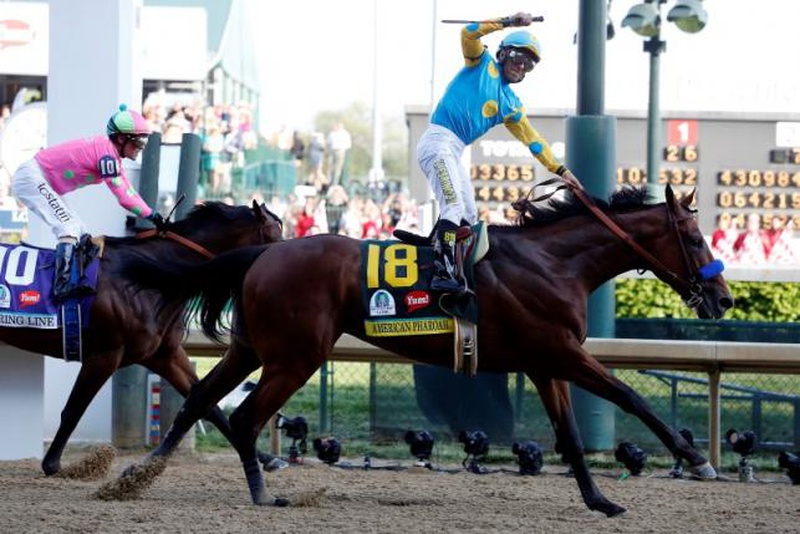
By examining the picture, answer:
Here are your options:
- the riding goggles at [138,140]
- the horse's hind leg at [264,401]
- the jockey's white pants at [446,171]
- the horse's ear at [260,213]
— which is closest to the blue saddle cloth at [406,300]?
the jockey's white pants at [446,171]

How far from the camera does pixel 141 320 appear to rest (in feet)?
27.4

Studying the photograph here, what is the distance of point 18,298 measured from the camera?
8.34 m

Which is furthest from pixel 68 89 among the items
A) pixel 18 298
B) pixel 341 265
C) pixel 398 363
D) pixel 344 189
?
pixel 344 189

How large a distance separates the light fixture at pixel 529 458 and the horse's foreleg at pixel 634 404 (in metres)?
1.89

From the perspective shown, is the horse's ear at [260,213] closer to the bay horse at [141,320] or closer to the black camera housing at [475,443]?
the bay horse at [141,320]

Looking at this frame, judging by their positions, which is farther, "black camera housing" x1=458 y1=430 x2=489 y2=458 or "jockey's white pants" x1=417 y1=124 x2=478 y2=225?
"black camera housing" x1=458 y1=430 x2=489 y2=458

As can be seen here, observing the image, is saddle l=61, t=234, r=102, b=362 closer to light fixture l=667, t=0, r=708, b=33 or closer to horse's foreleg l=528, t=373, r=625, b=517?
horse's foreleg l=528, t=373, r=625, b=517

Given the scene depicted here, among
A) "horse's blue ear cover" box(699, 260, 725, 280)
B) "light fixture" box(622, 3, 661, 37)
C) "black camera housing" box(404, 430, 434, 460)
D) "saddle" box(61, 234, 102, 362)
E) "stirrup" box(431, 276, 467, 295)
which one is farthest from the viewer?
"light fixture" box(622, 3, 661, 37)

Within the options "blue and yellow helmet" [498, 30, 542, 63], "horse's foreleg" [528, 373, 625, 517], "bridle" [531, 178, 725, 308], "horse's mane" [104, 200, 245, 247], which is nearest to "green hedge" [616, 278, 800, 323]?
"horse's mane" [104, 200, 245, 247]

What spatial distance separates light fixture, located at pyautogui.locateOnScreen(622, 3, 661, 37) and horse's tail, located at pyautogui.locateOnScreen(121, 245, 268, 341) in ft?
30.3

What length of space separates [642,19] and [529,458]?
8.05 meters

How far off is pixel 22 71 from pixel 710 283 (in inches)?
833

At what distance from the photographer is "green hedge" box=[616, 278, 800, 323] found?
12.8m

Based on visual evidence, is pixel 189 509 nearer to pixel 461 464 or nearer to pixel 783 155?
pixel 461 464
